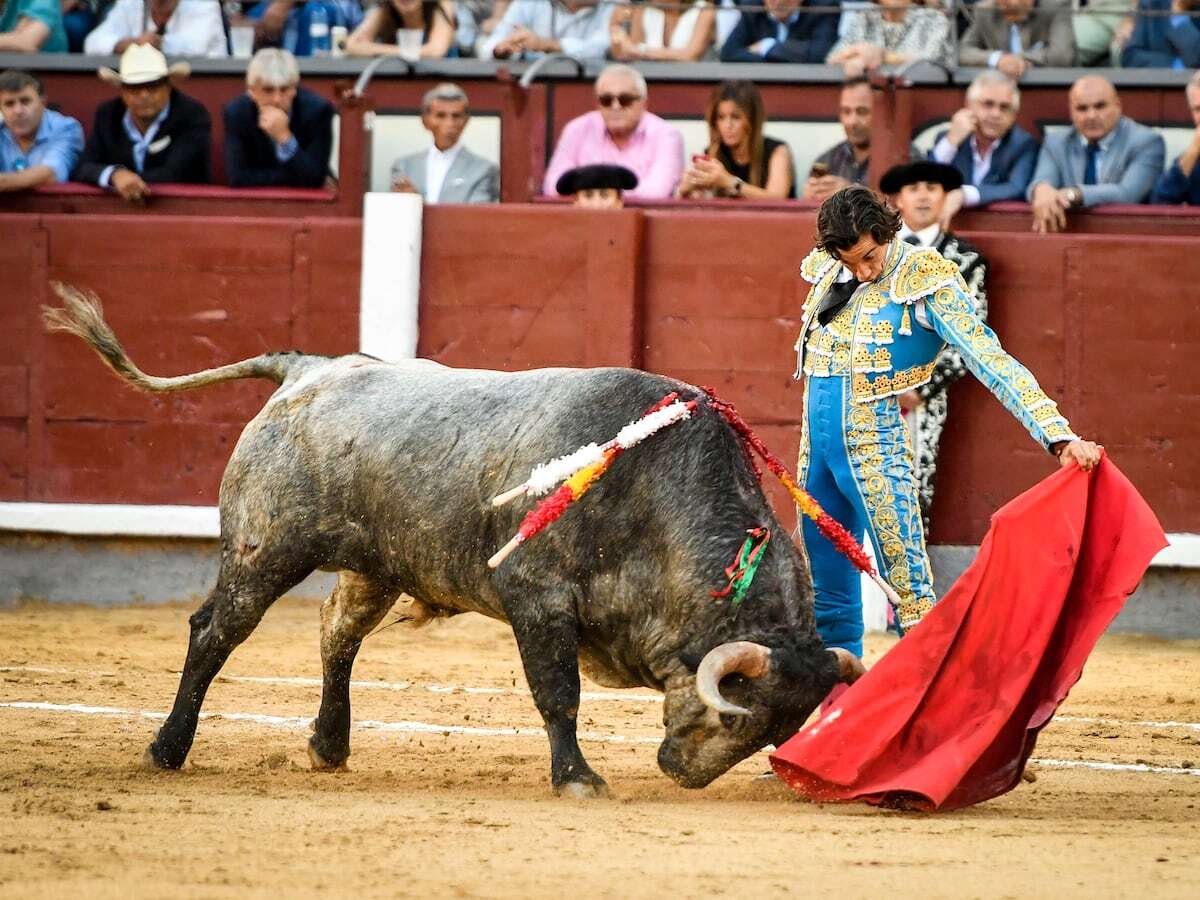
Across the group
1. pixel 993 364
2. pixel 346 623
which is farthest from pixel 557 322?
pixel 993 364

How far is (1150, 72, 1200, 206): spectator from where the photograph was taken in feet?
24.8

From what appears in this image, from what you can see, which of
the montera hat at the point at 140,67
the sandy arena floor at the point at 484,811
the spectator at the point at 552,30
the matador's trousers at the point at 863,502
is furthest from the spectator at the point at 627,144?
the matador's trousers at the point at 863,502

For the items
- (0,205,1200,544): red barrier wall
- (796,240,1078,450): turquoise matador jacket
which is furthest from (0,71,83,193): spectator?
(796,240,1078,450): turquoise matador jacket

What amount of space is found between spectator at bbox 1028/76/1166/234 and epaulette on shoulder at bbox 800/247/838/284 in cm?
295

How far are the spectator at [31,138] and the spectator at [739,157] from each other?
8.86 ft

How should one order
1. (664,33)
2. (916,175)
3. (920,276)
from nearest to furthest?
(920,276) → (916,175) → (664,33)

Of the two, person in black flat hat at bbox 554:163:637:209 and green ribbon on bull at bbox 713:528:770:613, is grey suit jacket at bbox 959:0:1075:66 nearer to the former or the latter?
person in black flat hat at bbox 554:163:637:209

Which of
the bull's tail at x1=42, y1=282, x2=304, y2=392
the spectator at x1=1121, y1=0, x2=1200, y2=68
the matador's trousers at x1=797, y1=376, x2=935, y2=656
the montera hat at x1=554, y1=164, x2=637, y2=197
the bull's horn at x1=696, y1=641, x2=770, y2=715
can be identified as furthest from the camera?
the spectator at x1=1121, y1=0, x2=1200, y2=68

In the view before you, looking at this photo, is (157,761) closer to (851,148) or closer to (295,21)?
(851,148)

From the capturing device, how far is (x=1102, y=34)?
27.4 feet

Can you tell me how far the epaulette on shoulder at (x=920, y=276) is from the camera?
4.49m

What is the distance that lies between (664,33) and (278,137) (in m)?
1.75

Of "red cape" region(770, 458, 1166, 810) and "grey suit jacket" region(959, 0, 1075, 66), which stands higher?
"grey suit jacket" region(959, 0, 1075, 66)

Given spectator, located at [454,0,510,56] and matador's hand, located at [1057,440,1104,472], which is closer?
matador's hand, located at [1057,440,1104,472]
